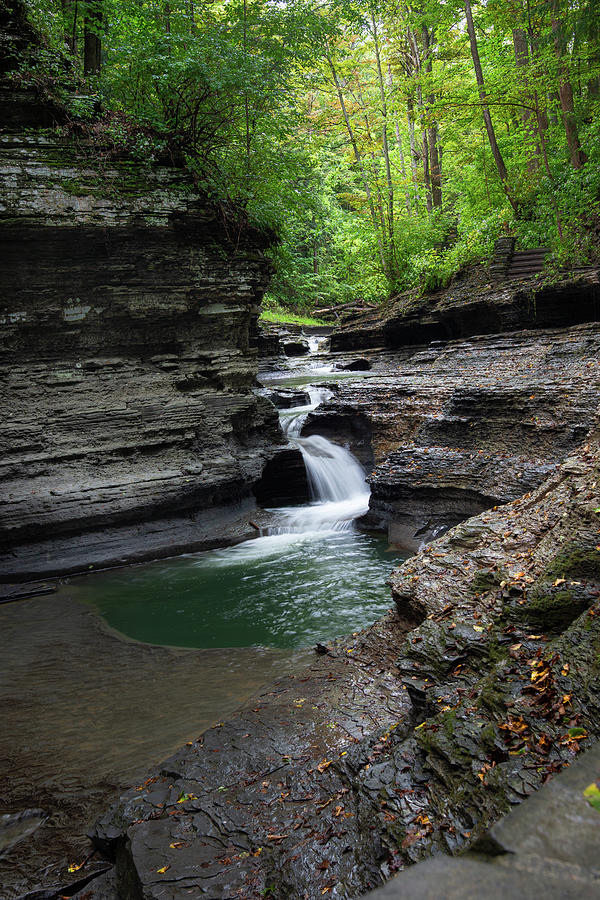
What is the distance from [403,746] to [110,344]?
30.7ft

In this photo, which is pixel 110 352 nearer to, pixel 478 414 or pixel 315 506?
pixel 315 506

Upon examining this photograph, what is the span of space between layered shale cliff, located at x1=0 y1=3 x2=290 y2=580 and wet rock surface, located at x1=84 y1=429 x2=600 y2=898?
611 centimetres

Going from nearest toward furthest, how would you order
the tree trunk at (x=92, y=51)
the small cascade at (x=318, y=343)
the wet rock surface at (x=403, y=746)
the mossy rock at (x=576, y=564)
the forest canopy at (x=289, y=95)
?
the wet rock surface at (x=403, y=746)
the mossy rock at (x=576, y=564)
the forest canopy at (x=289, y=95)
the tree trunk at (x=92, y=51)
the small cascade at (x=318, y=343)

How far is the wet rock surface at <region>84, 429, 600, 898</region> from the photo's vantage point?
234 centimetres

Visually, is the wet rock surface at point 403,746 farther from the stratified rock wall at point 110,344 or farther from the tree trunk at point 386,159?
the tree trunk at point 386,159

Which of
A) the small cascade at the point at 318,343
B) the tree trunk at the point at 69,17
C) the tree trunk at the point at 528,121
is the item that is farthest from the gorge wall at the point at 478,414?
the small cascade at the point at 318,343

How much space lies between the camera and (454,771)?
249 centimetres

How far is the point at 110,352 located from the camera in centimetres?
1012

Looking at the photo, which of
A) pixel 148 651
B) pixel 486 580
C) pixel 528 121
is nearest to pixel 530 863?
pixel 486 580

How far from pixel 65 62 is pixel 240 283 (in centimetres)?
514

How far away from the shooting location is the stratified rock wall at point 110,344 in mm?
8836

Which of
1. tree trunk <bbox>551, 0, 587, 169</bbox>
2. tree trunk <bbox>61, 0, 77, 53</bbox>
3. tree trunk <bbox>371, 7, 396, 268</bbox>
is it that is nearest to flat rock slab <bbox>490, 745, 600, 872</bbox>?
tree trunk <bbox>61, 0, 77, 53</bbox>

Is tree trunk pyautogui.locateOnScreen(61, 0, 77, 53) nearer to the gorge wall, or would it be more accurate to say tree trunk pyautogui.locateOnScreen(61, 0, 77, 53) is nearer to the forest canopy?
the forest canopy

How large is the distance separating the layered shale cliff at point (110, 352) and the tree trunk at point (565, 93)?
8328 millimetres
